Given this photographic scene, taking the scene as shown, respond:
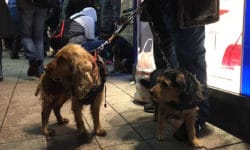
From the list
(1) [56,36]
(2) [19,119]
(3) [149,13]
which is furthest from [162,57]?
(1) [56,36]

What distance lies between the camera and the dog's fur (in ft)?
21.3

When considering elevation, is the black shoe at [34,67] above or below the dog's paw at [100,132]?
above

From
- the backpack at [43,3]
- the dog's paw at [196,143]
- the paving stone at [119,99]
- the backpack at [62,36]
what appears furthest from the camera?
the backpack at [62,36]

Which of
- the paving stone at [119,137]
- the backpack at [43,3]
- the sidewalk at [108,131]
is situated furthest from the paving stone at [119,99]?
the backpack at [43,3]

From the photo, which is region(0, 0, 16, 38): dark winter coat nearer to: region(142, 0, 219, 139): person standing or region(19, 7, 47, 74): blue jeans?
region(19, 7, 47, 74): blue jeans

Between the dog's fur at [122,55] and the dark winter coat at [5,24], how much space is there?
78.1 inches

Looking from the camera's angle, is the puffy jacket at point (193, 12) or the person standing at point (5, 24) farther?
the person standing at point (5, 24)

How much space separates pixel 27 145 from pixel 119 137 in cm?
84

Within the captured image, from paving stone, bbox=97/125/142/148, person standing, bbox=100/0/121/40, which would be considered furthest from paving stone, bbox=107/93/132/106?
person standing, bbox=100/0/121/40

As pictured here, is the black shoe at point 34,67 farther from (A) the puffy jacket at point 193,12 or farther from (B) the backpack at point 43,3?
(A) the puffy jacket at point 193,12

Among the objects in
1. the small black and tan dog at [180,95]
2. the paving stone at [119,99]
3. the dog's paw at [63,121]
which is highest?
the small black and tan dog at [180,95]

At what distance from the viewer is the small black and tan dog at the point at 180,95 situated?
2.58 meters

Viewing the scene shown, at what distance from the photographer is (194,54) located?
288 centimetres

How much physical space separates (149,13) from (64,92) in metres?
1.14
